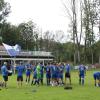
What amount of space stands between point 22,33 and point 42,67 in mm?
72812

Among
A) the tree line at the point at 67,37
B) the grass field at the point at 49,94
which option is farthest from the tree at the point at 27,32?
the grass field at the point at 49,94

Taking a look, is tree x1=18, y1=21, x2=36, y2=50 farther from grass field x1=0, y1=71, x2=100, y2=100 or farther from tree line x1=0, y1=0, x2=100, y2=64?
grass field x1=0, y1=71, x2=100, y2=100

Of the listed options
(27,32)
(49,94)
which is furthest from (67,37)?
(49,94)

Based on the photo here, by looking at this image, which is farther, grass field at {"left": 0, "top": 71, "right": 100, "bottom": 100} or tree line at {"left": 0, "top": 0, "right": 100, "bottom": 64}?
tree line at {"left": 0, "top": 0, "right": 100, "bottom": 64}

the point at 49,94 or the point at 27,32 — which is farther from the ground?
the point at 27,32

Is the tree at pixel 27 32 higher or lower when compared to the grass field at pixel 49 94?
higher

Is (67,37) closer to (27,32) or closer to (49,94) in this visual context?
(27,32)

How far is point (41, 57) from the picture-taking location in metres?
90.8

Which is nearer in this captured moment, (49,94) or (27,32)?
(49,94)

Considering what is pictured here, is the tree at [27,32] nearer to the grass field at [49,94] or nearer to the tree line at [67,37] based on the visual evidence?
the tree line at [67,37]

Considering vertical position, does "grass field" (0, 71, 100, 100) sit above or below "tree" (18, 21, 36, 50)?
below

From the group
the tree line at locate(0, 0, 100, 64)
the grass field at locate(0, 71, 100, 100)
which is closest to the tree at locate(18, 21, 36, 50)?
the tree line at locate(0, 0, 100, 64)

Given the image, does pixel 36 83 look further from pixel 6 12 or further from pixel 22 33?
pixel 22 33

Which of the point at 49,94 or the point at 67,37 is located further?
the point at 67,37
